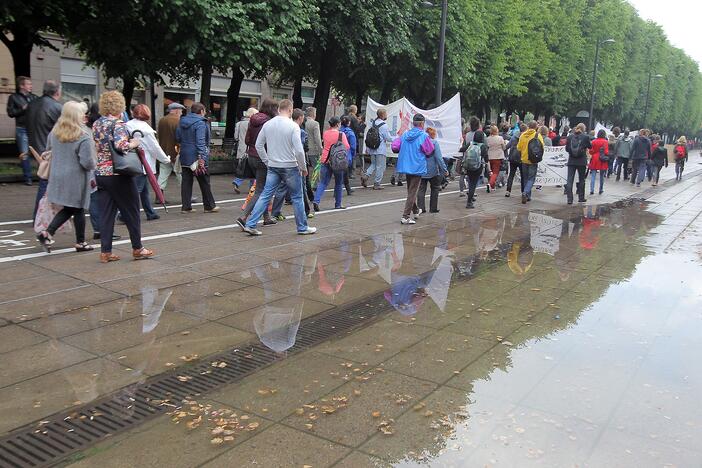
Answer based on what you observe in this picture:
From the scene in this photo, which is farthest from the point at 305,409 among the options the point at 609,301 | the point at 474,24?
the point at 474,24

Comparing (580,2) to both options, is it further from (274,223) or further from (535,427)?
(535,427)

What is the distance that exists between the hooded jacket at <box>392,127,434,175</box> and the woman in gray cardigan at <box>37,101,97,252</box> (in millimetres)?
5115

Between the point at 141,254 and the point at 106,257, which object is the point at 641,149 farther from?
the point at 106,257

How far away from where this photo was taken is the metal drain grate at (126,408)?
3.24 m

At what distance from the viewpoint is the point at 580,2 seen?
135ft

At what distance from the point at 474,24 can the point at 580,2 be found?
65.9ft

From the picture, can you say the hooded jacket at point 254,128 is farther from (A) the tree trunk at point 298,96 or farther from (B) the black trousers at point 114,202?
(A) the tree trunk at point 298,96

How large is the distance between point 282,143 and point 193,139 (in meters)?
2.35

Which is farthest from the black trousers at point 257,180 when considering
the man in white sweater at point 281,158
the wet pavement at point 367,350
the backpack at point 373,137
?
the backpack at point 373,137

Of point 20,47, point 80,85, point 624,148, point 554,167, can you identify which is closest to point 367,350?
point 554,167

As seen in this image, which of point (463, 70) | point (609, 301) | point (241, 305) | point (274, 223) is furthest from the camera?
point (463, 70)

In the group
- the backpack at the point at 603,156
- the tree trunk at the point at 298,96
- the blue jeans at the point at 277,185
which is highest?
the tree trunk at the point at 298,96

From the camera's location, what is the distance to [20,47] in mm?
16328

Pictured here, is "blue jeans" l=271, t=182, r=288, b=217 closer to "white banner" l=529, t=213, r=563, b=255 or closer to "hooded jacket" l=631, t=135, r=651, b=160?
"white banner" l=529, t=213, r=563, b=255
